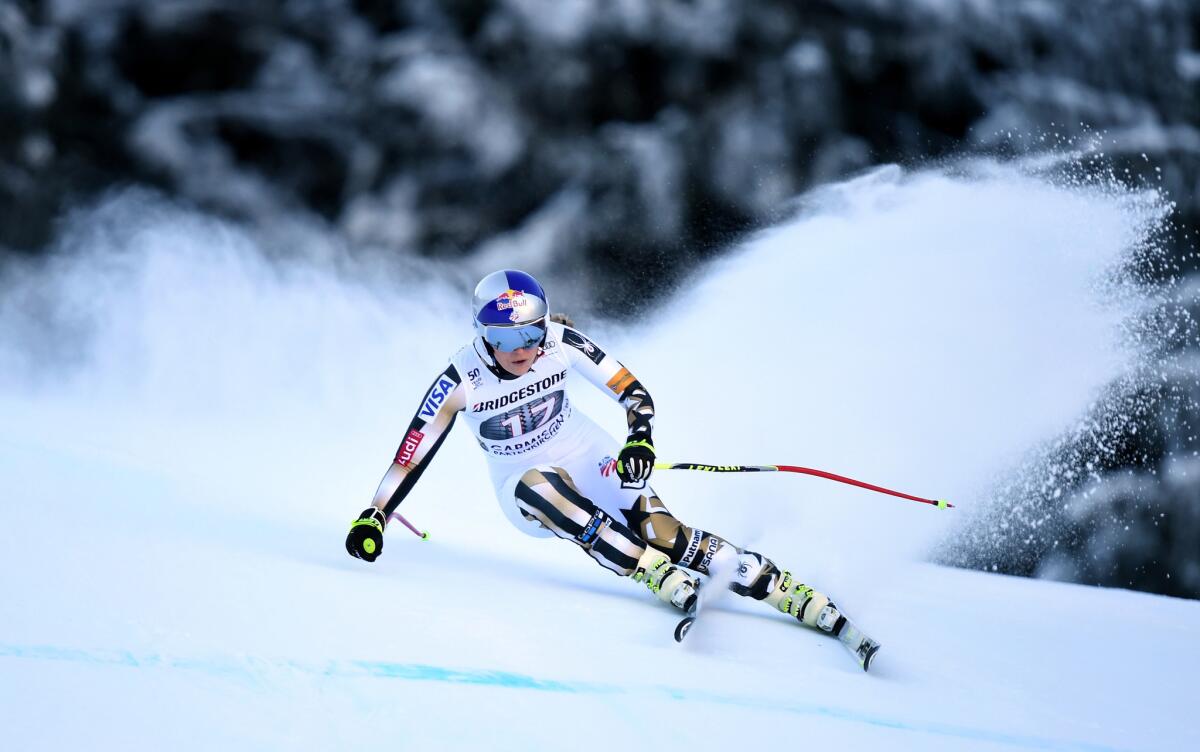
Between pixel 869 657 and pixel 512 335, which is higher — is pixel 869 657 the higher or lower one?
the lower one

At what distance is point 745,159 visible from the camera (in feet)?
20.2

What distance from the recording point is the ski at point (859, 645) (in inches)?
84.7

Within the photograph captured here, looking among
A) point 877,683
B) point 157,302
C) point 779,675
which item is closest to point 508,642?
point 779,675

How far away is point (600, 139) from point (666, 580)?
423 centimetres

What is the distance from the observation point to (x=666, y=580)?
2400 mm

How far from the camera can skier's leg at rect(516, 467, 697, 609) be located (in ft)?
8.01

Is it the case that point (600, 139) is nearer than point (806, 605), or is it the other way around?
point (806, 605)

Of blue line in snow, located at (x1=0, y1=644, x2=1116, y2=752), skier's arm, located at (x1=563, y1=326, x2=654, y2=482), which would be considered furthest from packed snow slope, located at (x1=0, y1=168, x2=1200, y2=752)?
skier's arm, located at (x1=563, y1=326, x2=654, y2=482)

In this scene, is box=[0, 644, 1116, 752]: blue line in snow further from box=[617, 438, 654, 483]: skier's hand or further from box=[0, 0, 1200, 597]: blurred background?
box=[0, 0, 1200, 597]: blurred background

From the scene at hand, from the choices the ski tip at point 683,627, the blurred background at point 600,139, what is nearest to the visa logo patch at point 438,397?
the ski tip at point 683,627

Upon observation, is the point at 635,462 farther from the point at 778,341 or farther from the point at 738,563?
the point at 778,341

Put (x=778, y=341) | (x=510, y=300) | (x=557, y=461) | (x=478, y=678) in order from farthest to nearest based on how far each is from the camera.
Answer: (x=778, y=341)
(x=557, y=461)
(x=510, y=300)
(x=478, y=678)

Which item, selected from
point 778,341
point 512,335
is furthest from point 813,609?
point 778,341

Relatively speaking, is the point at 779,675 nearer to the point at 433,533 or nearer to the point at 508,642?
the point at 508,642
